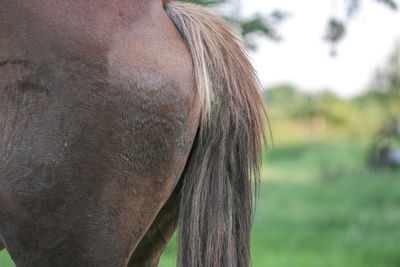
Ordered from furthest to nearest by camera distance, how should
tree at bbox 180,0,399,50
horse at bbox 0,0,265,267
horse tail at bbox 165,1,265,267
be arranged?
Answer: tree at bbox 180,0,399,50 → horse tail at bbox 165,1,265,267 → horse at bbox 0,0,265,267

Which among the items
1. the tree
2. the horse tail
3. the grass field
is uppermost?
the tree

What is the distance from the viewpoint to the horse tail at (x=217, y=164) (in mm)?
1367

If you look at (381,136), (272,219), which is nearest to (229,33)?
(381,136)

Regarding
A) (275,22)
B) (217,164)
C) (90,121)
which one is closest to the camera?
(90,121)

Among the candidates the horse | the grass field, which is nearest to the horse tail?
the horse

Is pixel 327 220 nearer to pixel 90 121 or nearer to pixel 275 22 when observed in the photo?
pixel 275 22

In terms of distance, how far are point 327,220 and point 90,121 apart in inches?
233

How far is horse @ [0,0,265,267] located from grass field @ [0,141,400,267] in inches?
127

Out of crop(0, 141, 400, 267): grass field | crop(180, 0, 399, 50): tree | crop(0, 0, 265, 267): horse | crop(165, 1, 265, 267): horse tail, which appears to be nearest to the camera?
crop(0, 0, 265, 267): horse

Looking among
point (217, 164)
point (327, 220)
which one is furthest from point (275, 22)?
point (327, 220)

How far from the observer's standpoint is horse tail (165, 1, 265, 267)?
1367 millimetres

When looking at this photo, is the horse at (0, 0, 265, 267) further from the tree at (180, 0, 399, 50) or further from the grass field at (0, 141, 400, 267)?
the grass field at (0, 141, 400, 267)

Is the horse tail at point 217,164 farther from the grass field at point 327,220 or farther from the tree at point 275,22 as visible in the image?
the grass field at point 327,220

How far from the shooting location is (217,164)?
1.38 meters
